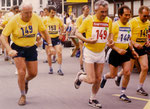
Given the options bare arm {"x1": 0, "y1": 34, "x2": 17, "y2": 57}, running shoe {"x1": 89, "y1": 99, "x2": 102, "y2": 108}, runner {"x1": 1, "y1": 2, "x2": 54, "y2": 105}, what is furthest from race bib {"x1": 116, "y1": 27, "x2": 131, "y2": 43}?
bare arm {"x1": 0, "y1": 34, "x2": 17, "y2": 57}

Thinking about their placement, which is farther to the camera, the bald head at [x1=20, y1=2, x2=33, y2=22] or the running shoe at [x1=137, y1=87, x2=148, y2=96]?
the running shoe at [x1=137, y1=87, x2=148, y2=96]

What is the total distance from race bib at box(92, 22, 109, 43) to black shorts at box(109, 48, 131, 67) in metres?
0.85

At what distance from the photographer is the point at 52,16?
11.4 meters

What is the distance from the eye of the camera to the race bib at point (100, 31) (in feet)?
21.2

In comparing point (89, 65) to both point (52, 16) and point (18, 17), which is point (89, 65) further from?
point (52, 16)

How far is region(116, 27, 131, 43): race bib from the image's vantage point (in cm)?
712

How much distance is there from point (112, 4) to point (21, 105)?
2898cm

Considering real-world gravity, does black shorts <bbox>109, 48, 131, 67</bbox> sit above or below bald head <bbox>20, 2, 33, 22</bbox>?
below

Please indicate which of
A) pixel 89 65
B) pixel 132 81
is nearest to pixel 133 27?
pixel 89 65

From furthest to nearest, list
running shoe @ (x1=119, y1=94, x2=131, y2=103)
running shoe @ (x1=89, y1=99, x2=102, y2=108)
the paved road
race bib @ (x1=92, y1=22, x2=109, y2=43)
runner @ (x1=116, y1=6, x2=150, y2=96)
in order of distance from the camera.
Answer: runner @ (x1=116, y1=6, x2=150, y2=96), running shoe @ (x1=119, y1=94, x2=131, y2=103), the paved road, running shoe @ (x1=89, y1=99, x2=102, y2=108), race bib @ (x1=92, y1=22, x2=109, y2=43)

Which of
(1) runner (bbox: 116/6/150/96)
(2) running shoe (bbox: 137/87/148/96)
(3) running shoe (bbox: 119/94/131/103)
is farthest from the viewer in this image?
(2) running shoe (bbox: 137/87/148/96)

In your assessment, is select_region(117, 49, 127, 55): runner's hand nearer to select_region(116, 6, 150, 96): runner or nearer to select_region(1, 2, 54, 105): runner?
select_region(116, 6, 150, 96): runner

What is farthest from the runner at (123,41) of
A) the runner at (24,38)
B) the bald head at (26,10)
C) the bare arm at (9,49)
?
the bare arm at (9,49)

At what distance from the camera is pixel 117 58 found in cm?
731
